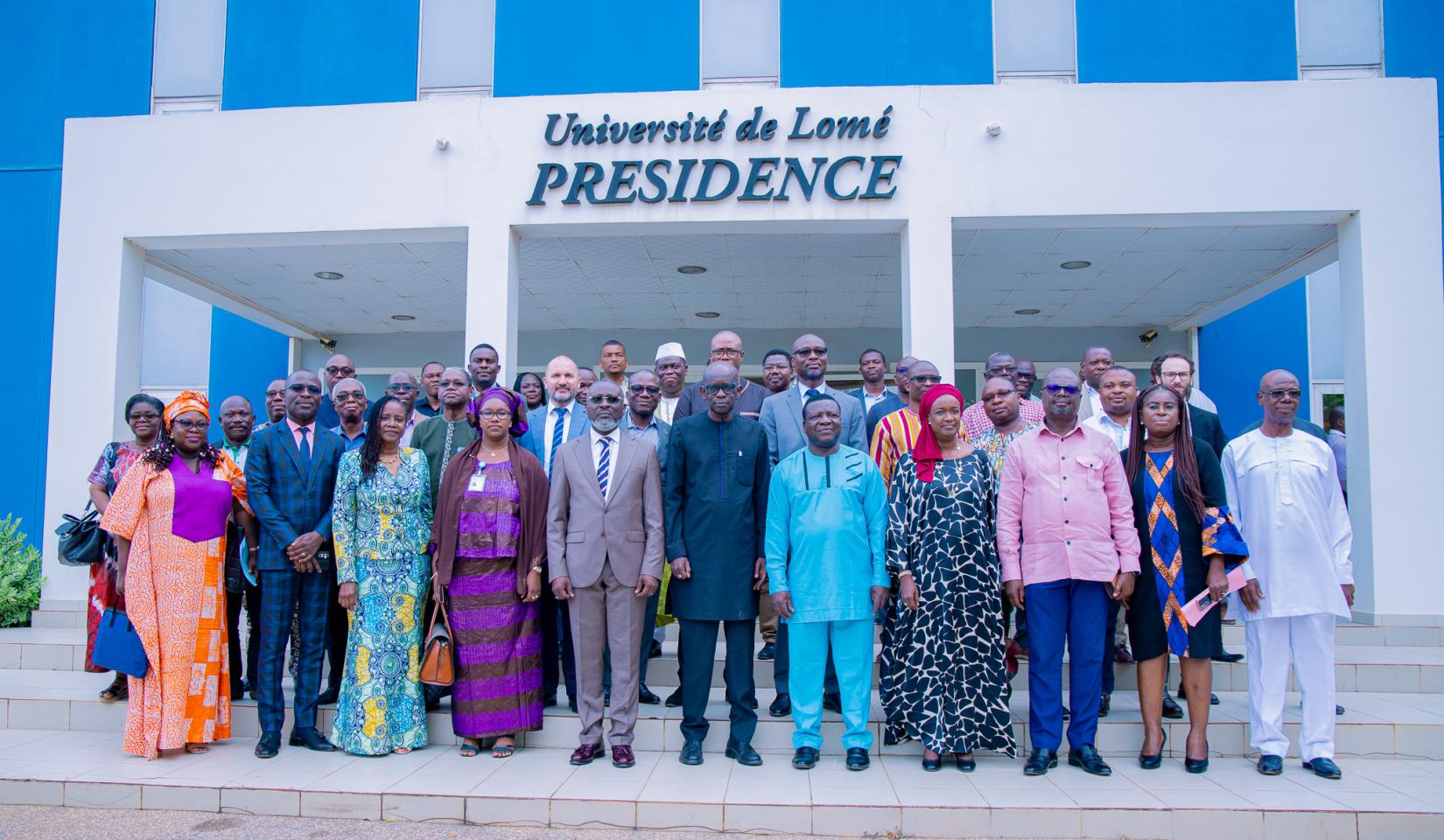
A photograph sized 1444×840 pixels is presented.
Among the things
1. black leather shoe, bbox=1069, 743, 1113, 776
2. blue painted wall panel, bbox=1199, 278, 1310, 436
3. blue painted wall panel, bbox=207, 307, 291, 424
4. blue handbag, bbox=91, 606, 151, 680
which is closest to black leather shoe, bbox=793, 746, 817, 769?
black leather shoe, bbox=1069, 743, 1113, 776

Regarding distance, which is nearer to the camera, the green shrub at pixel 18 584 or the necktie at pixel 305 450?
the necktie at pixel 305 450

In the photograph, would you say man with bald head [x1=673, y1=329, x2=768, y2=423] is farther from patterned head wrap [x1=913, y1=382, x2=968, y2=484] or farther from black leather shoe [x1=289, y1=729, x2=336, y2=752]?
black leather shoe [x1=289, y1=729, x2=336, y2=752]

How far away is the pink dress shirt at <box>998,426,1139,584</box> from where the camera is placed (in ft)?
15.2

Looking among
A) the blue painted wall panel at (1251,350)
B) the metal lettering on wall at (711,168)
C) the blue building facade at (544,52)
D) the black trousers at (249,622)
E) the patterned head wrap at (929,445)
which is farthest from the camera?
the blue painted wall panel at (1251,350)

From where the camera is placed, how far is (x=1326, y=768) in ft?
15.4

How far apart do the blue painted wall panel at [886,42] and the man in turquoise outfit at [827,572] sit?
615 cm

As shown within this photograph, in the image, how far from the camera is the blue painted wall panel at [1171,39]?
977 cm

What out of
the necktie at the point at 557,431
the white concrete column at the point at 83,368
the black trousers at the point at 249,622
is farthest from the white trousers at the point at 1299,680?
the white concrete column at the point at 83,368

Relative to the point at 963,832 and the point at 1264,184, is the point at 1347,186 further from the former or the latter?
the point at 963,832

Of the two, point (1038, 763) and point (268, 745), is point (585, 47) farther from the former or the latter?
point (1038, 763)

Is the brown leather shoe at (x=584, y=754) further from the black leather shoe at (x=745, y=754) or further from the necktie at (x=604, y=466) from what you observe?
the necktie at (x=604, y=466)

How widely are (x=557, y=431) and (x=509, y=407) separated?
0.82 meters

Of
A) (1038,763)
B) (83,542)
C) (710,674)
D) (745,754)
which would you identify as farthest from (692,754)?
(83,542)

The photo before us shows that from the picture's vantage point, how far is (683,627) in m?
4.94
